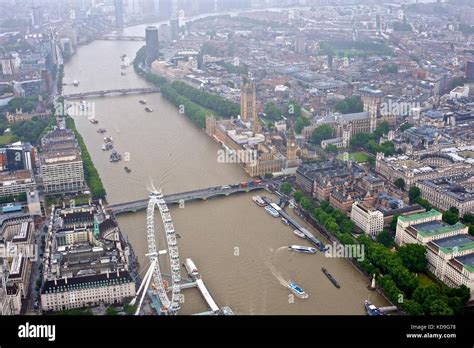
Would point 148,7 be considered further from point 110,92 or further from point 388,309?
point 388,309

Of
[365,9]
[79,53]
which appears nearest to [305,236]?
[79,53]

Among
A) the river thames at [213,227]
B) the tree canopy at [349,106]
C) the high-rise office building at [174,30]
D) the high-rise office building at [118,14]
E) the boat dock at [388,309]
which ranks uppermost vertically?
the high-rise office building at [118,14]

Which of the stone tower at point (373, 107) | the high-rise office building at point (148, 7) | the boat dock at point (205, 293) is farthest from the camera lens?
the high-rise office building at point (148, 7)

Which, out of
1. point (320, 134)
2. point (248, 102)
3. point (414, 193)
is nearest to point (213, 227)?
point (414, 193)

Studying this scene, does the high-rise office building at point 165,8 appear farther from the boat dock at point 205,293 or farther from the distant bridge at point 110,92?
the boat dock at point 205,293

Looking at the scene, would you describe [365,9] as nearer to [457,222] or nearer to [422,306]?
[457,222]

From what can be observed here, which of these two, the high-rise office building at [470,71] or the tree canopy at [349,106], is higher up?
the high-rise office building at [470,71]

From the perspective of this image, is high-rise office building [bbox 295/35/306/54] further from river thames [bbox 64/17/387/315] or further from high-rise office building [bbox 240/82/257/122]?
high-rise office building [bbox 240/82/257/122]

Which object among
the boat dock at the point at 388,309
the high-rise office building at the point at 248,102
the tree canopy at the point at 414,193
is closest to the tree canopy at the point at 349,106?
the high-rise office building at the point at 248,102
